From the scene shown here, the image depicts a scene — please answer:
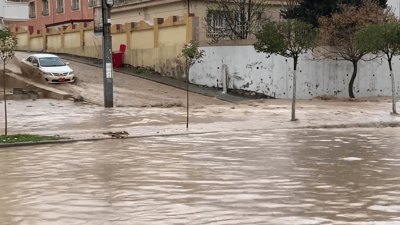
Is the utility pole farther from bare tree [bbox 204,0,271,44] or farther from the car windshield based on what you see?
bare tree [bbox 204,0,271,44]

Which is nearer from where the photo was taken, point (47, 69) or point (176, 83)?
point (47, 69)

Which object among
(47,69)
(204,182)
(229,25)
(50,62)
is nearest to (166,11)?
(229,25)

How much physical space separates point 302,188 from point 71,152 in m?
6.37

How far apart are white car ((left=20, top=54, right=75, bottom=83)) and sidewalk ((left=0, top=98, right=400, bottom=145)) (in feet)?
13.4

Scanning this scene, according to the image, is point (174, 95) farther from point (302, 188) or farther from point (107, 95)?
point (302, 188)

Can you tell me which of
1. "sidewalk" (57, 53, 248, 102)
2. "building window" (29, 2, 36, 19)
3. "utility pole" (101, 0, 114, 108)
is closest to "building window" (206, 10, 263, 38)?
"sidewalk" (57, 53, 248, 102)

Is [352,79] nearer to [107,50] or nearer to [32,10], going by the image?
[107,50]

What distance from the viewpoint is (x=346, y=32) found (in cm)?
3014

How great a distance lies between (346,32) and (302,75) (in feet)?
A: 10.2

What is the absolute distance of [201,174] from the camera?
1066 centimetres

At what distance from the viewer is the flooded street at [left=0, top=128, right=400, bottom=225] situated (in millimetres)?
7668

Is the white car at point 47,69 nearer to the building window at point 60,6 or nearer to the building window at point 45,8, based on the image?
the building window at point 60,6

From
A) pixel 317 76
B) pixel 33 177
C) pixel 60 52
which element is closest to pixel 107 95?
pixel 317 76

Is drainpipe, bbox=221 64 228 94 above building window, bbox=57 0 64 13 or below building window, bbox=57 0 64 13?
below
